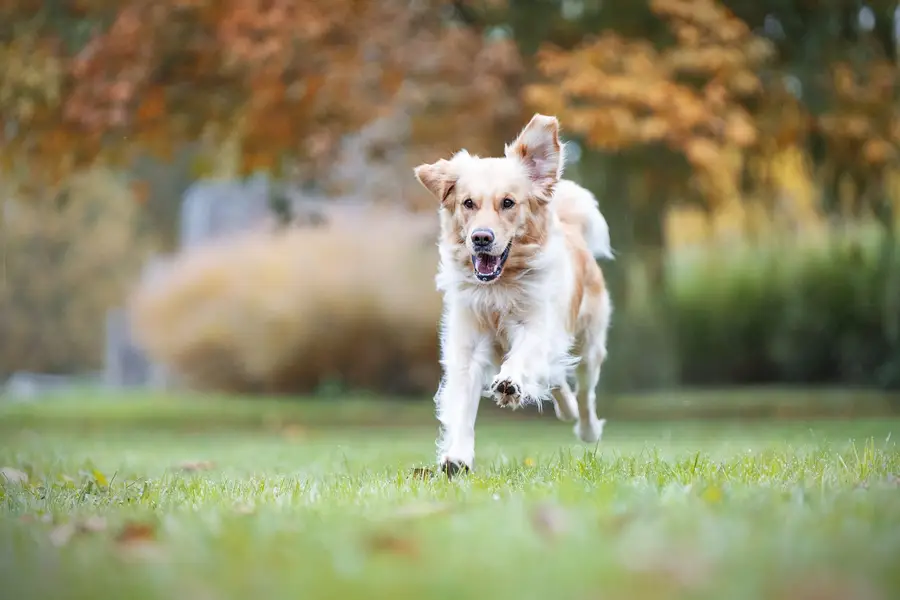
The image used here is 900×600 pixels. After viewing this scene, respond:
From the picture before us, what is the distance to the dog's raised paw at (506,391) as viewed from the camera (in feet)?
14.4

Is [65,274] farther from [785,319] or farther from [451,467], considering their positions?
[451,467]

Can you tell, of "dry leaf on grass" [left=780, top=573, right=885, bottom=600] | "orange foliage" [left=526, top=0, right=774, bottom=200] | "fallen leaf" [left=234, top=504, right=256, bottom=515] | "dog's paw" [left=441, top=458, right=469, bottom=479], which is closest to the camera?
"dry leaf on grass" [left=780, top=573, right=885, bottom=600]

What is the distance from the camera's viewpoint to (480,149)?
11.9 meters

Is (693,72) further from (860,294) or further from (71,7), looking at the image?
(71,7)

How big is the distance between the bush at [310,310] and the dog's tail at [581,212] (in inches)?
327

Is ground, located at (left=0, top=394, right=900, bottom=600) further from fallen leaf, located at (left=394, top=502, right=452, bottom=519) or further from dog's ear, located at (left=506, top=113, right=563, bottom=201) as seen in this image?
dog's ear, located at (left=506, top=113, right=563, bottom=201)

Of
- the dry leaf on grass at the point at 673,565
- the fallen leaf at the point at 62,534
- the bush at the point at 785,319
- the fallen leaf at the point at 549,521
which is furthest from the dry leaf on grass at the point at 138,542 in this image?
the bush at the point at 785,319

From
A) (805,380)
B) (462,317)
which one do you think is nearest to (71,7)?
(462,317)

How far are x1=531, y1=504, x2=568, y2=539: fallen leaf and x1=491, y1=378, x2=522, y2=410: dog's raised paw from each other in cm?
148

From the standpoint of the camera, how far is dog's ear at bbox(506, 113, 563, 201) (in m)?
5.05

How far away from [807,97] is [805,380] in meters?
5.67

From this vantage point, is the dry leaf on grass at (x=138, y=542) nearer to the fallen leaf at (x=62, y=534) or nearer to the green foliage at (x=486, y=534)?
the green foliage at (x=486, y=534)

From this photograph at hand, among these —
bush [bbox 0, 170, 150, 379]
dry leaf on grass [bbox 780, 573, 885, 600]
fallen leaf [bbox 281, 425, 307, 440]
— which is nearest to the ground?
dry leaf on grass [bbox 780, 573, 885, 600]

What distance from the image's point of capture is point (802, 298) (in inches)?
580
